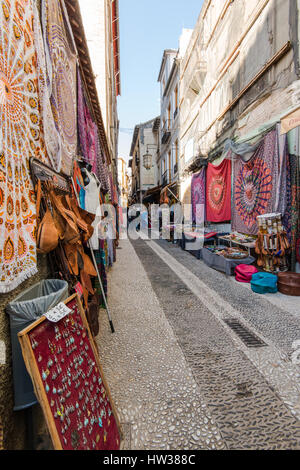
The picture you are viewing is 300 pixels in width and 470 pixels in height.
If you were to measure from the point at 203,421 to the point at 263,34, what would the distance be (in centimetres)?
833

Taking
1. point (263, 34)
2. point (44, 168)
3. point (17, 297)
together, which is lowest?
point (17, 297)

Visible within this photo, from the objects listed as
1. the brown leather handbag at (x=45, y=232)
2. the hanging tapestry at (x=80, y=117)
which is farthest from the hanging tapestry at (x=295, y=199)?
the brown leather handbag at (x=45, y=232)

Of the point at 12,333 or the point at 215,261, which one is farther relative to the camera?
the point at 215,261

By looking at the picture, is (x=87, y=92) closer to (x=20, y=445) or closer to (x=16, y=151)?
(x=16, y=151)

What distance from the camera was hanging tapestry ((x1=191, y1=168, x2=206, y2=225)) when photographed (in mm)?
9828

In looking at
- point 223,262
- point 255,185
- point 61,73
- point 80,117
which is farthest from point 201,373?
point 255,185

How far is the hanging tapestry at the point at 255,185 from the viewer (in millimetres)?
5160

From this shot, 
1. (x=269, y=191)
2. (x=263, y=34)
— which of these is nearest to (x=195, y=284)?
(x=269, y=191)

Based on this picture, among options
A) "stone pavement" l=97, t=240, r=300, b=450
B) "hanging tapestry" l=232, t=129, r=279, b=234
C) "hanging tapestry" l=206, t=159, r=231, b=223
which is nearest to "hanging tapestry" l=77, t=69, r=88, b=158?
"stone pavement" l=97, t=240, r=300, b=450

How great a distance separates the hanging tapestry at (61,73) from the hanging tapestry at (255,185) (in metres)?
4.40

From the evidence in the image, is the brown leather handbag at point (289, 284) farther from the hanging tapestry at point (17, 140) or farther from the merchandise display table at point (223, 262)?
the hanging tapestry at point (17, 140)

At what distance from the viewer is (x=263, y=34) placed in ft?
19.2

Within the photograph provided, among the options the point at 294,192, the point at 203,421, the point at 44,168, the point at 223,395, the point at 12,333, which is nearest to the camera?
the point at 12,333

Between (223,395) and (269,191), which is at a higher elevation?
(269,191)
